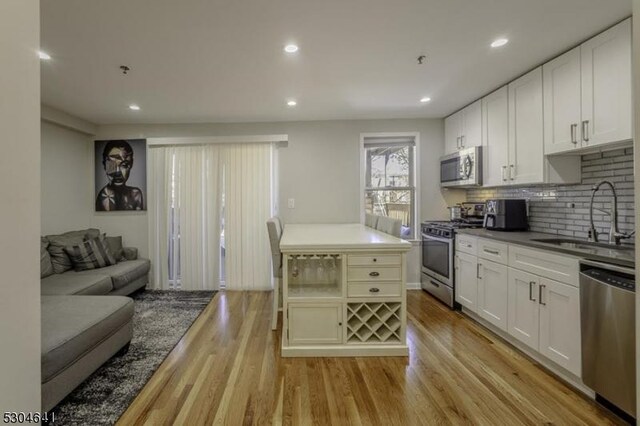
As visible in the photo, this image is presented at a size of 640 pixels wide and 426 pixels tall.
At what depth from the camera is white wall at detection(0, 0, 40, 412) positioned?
62 cm

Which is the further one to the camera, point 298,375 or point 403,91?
point 403,91

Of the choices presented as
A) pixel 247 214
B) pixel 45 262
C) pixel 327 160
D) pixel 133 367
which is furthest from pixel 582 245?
pixel 45 262

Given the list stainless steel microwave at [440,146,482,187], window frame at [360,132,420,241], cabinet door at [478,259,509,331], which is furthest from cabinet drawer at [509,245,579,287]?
window frame at [360,132,420,241]

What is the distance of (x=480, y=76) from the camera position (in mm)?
2781

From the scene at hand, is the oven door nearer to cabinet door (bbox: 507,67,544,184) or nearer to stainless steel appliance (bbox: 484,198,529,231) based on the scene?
stainless steel appliance (bbox: 484,198,529,231)

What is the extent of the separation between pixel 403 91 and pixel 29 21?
9.86ft

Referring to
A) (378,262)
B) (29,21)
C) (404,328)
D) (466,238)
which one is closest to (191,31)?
(29,21)

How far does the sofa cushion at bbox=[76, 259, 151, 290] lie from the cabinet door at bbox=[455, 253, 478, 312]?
375 cm

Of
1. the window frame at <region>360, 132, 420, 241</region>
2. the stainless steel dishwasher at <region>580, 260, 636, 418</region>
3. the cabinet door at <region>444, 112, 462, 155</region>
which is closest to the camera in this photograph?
the stainless steel dishwasher at <region>580, 260, 636, 418</region>

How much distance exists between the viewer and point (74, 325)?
6.22 ft

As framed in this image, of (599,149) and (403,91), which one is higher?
(403,91)

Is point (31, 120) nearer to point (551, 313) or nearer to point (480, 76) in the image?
point (551, 313)

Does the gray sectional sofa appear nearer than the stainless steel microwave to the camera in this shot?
Yes

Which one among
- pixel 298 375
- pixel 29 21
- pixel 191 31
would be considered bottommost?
pixel 298 375
